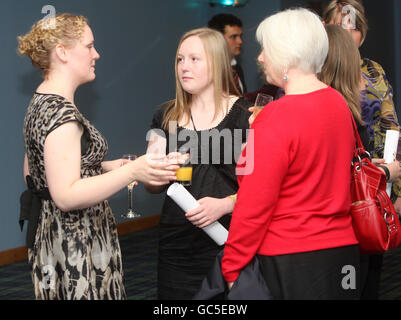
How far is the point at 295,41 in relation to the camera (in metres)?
1.80

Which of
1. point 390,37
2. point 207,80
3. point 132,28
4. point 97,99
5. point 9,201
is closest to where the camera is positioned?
point 207,80

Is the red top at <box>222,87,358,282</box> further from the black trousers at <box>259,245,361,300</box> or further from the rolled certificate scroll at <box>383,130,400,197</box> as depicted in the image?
the rolled certificate scroll at <box>383,130,400,197</box>

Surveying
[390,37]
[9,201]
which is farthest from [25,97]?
[390,37]

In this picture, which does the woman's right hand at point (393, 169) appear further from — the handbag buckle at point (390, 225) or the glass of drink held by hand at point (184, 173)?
the glass of drink held by hand at point (184, 173)

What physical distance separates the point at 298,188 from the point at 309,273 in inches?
10.8

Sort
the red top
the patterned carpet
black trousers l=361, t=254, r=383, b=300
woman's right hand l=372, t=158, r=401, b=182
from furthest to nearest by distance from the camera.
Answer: the patterned carpet → black trousers l=361, t=254, r=383, b=300 → woman's right hand l=372, t=158, r=401, b=182 → the red top

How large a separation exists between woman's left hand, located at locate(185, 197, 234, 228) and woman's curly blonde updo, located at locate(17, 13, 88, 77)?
793 mm

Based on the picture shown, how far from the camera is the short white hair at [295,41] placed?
1.80 metres

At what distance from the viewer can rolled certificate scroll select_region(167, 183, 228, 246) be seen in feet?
6.68

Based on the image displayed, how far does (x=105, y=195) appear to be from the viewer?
1845mm

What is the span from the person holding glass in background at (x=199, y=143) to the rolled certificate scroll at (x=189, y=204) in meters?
0.18

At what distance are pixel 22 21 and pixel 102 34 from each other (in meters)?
1.11

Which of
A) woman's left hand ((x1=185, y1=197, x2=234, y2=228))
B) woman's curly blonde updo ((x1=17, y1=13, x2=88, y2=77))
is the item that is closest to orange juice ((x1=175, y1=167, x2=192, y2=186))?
woman's left hand ((x1=185, y1=197, x2=234, y2=228))

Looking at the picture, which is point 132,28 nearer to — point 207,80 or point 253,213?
point 207,80
